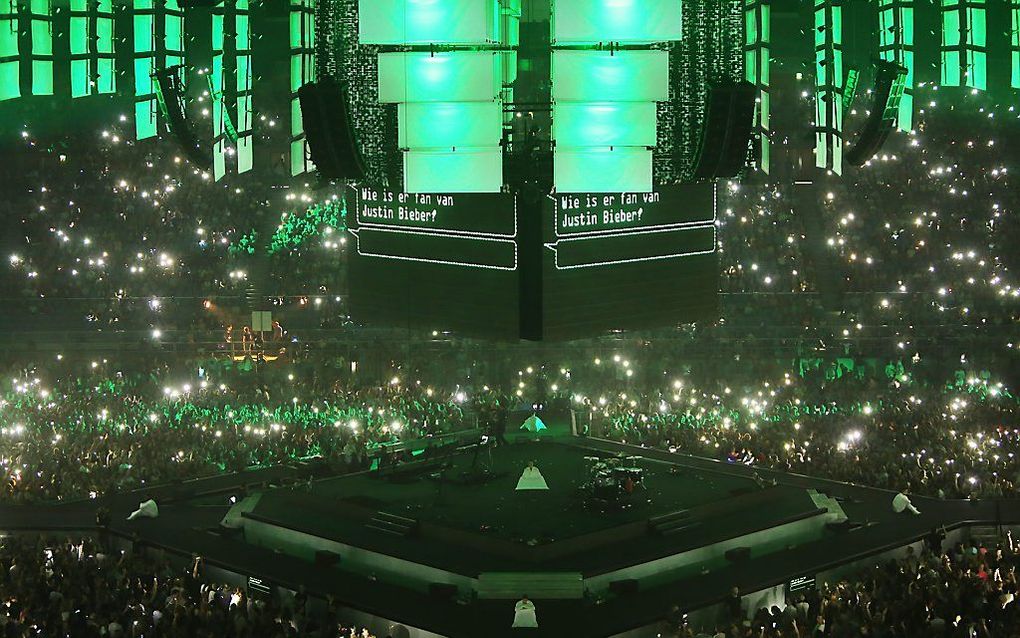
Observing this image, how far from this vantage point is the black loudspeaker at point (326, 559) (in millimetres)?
21156

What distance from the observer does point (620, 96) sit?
17.3 metres

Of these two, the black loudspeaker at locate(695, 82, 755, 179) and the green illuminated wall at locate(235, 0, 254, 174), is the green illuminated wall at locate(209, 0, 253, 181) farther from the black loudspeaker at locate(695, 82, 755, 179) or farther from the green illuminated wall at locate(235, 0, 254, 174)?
the black loudspeaker at locate(695, 82, 755, 179)

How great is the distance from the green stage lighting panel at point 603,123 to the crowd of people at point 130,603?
7526 millimetres

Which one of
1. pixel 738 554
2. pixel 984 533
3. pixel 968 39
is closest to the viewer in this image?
pixel 738 554

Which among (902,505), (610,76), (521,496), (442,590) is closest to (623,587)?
(442,590)

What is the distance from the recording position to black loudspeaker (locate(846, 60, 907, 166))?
743 inches

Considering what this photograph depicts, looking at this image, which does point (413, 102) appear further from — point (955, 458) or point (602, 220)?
point (955, 458)

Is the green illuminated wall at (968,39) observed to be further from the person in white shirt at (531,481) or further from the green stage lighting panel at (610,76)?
the person in white shirt at (531,481)

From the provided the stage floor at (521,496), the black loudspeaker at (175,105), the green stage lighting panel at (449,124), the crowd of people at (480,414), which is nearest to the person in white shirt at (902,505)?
the crowd of people at (480,414)

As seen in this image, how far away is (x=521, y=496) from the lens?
23516 mm

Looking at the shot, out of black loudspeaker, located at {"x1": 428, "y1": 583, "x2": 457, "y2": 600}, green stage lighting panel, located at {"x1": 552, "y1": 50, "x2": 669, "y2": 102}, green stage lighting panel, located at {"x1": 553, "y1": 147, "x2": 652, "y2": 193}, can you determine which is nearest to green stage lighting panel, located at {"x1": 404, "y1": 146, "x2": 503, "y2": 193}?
green stage lighting panel, located at {"x1": 553, "y1": 147, "x2": 652, "y2": 193}

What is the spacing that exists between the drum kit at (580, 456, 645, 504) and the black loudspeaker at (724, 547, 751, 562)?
7.60 ft

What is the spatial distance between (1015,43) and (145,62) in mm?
15554

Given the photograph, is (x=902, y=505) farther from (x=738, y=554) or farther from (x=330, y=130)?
(x=330, y=130)
